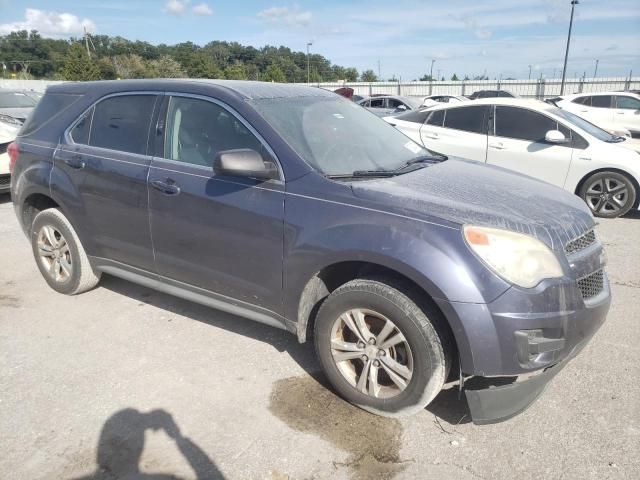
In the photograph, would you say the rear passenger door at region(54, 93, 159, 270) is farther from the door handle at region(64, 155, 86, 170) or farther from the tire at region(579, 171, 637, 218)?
the tire at region(579, 171, 637, 218)

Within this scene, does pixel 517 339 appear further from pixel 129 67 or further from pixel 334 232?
pixel 129 67

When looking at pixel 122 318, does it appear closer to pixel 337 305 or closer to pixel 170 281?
pixel 170 281

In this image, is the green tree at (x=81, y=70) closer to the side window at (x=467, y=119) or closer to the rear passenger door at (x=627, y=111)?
the rear passenger door at (x=627, y=111)

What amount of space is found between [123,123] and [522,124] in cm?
562

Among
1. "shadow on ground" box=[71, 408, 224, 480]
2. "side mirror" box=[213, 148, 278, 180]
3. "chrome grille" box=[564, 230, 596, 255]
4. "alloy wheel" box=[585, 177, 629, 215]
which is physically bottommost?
"shadow on ground" box=[71, 408, 224, 480]

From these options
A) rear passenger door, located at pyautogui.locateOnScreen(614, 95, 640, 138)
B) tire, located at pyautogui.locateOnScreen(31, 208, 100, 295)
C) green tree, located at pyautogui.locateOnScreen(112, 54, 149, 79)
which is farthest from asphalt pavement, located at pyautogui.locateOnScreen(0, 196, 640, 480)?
green tree, located at pyautogui.locateOnScreen(112, 54, 149, 79)

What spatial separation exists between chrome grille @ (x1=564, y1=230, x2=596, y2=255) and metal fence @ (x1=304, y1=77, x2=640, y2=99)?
39809mm

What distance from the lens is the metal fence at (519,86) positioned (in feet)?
128

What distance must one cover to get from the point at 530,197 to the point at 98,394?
9.48 feet

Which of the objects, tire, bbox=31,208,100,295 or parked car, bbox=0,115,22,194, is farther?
parked car, bbox=0,115,22,194

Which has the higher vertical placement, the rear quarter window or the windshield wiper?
the rear quarter window

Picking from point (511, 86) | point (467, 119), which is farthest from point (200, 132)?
point (511, 86)

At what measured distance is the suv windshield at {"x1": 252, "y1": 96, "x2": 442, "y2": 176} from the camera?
3.12m

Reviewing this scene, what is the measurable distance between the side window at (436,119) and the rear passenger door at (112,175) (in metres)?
5.29
